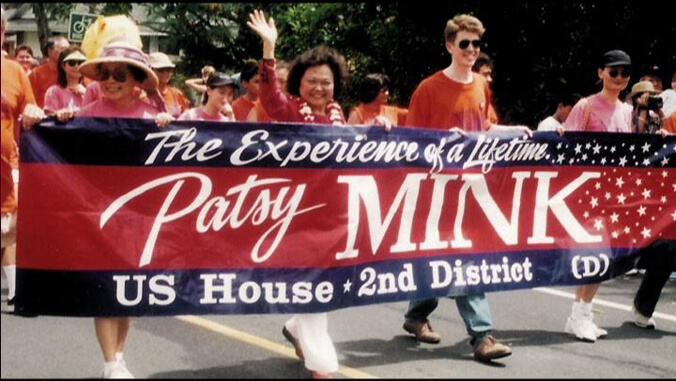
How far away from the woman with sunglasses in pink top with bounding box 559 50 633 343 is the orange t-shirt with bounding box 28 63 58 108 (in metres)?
5.44

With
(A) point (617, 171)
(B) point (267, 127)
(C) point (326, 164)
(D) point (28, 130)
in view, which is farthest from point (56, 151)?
(A) point (617, 171)

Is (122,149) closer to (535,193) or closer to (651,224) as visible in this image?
(535,193)

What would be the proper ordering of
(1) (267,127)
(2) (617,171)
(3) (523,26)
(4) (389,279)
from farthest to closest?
(3) (523,26)
(2) (617,171)
(4) (389,279)
(1) (267,127)

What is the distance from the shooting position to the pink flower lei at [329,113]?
5.76 metres

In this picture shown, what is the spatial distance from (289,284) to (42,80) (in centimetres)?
581

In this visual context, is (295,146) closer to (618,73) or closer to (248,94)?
(618,73)

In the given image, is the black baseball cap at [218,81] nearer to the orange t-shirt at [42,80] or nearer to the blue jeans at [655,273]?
the orange t-shirt at [42,80]

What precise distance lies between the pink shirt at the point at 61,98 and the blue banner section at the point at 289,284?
3.54 meters

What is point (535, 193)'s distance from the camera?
22.4 ft

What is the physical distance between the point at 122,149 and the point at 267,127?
790 millimetres

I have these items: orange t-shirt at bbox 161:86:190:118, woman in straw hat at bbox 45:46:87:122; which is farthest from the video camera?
woman in straw hat at bbox 45:46:87:122

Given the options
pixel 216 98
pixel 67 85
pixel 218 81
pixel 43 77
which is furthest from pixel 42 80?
Result: pixel 218 81

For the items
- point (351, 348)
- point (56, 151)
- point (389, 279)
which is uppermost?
point (56, 151)

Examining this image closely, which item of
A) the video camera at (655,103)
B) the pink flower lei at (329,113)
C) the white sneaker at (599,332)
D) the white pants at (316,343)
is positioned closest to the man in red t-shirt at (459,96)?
the pink flower lei at (329,113)
